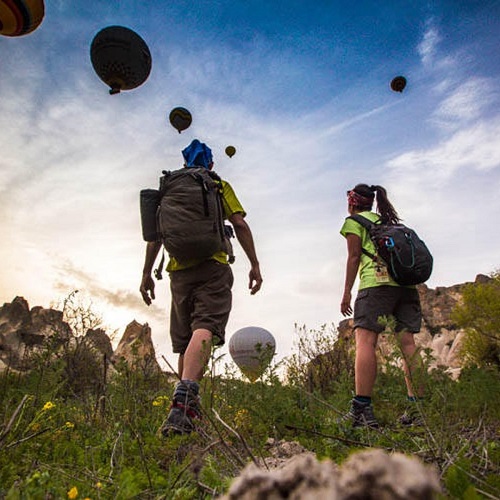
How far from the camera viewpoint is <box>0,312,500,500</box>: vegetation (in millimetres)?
1325

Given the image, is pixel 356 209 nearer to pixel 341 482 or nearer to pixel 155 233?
pixel 155 233

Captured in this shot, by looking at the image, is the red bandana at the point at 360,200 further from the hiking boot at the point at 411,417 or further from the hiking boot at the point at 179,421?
the hiking boot at the point at 179,421

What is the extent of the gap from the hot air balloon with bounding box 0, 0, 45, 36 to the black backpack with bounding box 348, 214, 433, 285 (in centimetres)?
345

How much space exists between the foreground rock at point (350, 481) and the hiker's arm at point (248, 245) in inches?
136

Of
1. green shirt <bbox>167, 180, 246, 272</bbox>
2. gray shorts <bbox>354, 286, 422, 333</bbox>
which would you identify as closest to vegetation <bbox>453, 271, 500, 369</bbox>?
gray shorts <bbox>354, 286, 422, 333</bbox>

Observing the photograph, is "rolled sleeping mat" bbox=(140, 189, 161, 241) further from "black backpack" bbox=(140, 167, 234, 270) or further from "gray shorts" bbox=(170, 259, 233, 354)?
"gray shorts" bbox=(170, 259, 233, 354)

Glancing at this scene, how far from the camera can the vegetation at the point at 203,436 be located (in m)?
1.33

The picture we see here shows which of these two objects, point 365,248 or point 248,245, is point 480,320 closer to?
point 365,248

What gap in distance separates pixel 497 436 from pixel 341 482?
2997 mm

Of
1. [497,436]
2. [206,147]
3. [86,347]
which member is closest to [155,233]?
[206,147]

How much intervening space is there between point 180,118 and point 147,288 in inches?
105

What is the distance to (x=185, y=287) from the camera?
3660mm

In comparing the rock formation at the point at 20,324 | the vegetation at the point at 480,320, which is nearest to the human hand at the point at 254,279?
the rock formation at the point at 20,324

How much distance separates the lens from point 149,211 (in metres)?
3.79
